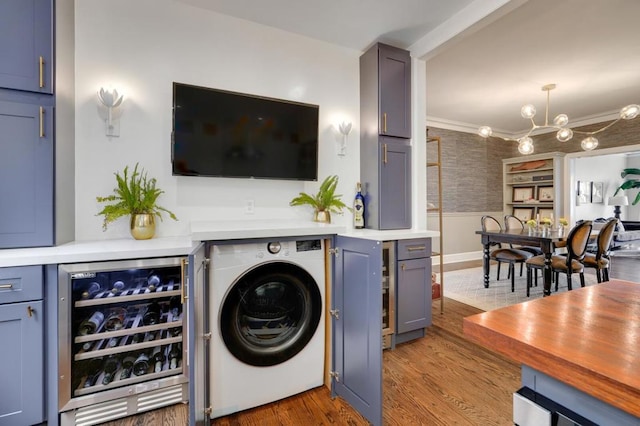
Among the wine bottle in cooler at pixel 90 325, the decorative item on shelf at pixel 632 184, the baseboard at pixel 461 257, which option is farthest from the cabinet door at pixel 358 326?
the decorative item on shelf at pixel 632 184

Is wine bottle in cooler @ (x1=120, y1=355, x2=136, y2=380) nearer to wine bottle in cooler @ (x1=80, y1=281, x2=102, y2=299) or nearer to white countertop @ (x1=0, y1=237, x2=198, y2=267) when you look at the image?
wine bottle in cooler @ (x1=80, y1=281, x2=102, y2=299)

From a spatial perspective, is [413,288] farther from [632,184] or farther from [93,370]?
[632,184]

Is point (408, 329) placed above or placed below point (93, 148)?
below

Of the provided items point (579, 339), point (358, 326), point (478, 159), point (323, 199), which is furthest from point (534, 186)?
point (579, 339)

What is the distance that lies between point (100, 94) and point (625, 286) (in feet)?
9.10

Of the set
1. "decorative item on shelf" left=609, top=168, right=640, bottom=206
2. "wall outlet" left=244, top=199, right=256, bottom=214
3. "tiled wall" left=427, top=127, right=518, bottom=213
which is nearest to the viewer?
"wall outlet" left=244, top=199, right=256, bottom=214

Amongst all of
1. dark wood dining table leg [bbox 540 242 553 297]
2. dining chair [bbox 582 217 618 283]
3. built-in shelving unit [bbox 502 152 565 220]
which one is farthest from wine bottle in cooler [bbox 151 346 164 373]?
built-in shelving unit [bbox 502 152 565 220]

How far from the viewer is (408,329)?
2.47 meters

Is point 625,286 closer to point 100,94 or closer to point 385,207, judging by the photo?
point 385,207

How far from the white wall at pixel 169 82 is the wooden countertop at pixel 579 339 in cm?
194

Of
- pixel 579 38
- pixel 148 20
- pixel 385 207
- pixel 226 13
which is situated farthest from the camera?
pixel 579 38

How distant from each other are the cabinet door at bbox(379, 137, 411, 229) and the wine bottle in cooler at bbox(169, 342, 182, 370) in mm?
1816

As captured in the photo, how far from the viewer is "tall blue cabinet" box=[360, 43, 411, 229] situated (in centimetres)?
261

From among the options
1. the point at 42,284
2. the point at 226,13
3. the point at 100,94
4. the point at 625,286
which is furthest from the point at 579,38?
the point at 42,284
